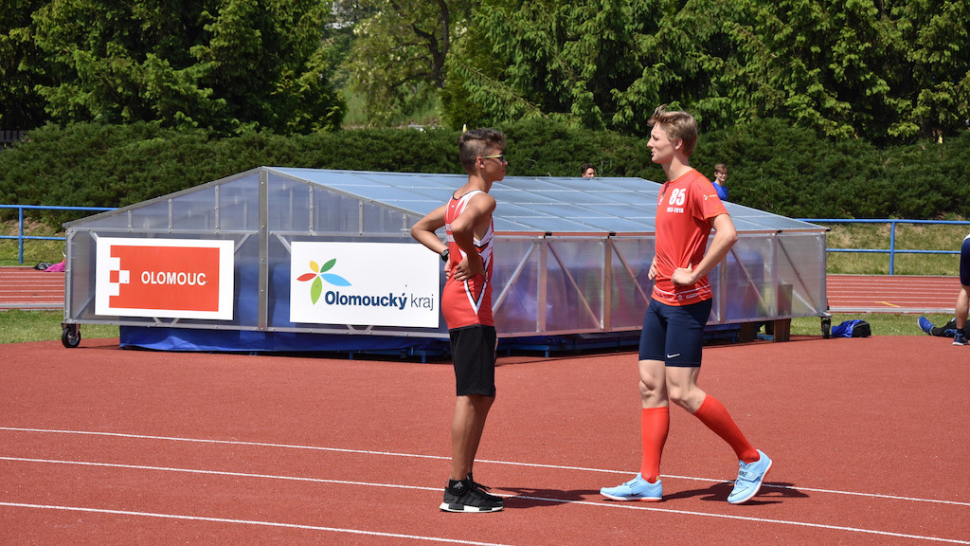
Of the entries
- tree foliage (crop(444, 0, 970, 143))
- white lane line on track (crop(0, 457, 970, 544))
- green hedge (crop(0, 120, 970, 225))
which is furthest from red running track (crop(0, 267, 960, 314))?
white lane line on track (crop(0, 457, 970, 544))

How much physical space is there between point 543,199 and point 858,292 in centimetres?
994

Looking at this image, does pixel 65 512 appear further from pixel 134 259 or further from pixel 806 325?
pixel 806 325

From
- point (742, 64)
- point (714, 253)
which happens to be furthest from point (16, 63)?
point (714, 253)

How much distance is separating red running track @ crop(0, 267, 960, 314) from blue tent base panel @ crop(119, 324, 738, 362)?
5.82 meters

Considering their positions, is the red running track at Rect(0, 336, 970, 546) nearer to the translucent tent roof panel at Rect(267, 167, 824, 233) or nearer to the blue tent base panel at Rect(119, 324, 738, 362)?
the blue tent base panel at Rect(119, 324, 738, 362)

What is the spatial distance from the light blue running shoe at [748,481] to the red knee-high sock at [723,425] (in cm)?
4

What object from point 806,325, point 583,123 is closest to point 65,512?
point 806,325

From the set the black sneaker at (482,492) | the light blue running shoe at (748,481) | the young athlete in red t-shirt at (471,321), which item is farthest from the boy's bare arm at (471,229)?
the light blue running shoe at (748,481)

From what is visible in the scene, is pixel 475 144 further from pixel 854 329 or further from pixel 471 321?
pixel 854 329

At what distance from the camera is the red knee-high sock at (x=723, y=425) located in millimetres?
6828

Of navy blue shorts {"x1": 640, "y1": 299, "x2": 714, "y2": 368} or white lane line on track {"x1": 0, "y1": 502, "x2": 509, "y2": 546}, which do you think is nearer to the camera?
white lane line on track {"x1": 0, "y1": 502, "x2": 509, "y2": 546}

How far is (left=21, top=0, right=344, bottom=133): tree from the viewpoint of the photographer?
3744cm

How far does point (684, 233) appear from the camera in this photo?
22.2 ft

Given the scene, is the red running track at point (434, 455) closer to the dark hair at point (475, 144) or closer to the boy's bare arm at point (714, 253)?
the boy's bare arm at point (714, 253)
